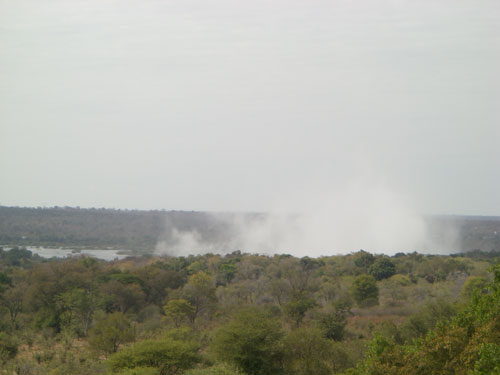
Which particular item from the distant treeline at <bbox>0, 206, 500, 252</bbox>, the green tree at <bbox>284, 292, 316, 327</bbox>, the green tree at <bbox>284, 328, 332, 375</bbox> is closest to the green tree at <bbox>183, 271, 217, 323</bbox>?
the green tree at <bbox>284, 292, 316, 327</bbox>

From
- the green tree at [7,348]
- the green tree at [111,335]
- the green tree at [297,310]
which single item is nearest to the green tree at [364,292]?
the green tree at [297,310]

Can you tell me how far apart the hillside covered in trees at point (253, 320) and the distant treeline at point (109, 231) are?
3144 inches

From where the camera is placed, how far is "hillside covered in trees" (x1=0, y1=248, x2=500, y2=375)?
18266 mm

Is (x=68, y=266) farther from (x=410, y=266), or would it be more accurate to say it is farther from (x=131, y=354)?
(x=410, y=266)

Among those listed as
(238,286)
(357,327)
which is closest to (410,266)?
(238,286)

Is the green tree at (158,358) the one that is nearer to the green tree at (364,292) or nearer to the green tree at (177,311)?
the green tree at (177,311)

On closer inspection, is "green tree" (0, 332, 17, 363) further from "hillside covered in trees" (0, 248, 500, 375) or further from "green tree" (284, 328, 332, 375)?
"green tree" (284, 328, 332, 375)

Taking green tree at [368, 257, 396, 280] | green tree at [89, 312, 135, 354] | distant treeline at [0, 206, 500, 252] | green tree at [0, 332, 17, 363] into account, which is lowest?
green tree at [0, 332, 17, 363]

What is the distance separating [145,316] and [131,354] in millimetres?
22082

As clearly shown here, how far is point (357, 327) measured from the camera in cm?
4150

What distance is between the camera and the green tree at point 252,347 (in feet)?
90.5

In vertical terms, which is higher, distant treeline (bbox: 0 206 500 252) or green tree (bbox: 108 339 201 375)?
distant treeline (bbox: 0 206 500 252)

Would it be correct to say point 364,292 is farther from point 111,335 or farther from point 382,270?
point 111,335

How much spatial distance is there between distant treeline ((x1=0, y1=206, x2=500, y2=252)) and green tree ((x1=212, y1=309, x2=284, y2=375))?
116986mm
